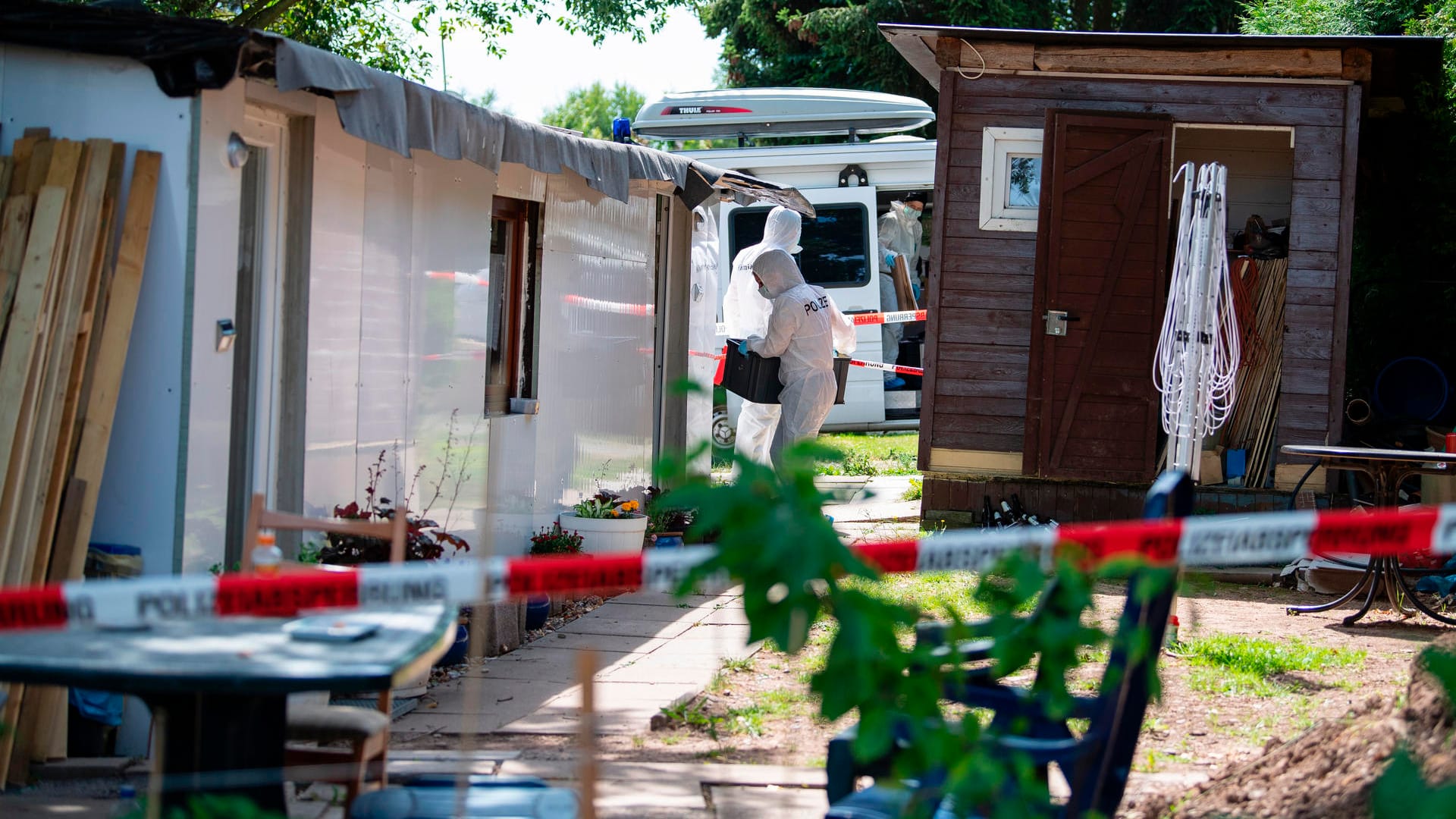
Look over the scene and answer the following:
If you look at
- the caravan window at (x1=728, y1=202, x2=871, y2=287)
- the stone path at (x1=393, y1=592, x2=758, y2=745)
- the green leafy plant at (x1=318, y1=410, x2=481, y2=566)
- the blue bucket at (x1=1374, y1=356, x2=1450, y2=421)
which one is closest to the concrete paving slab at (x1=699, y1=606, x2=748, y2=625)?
the stone path at (x1=393, y1=592, x2=758, y2=745)

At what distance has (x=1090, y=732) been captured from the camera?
290 centimetres

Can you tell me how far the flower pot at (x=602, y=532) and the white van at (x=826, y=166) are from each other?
6897 mm

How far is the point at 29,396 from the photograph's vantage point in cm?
459

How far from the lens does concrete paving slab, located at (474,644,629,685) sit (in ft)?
20.7

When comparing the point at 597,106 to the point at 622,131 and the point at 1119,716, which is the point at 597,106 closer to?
the point at 622,131

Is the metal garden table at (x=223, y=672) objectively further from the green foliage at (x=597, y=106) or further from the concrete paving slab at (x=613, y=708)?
the green foliage at (x=597, y=106)

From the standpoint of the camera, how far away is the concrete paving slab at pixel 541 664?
6.32 metres

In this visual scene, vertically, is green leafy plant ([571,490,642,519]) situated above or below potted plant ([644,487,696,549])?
above

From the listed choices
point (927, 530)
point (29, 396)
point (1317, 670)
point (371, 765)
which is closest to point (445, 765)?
point (371, 765)

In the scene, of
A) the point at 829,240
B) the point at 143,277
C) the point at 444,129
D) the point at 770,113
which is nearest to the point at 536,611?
the point at 444,129

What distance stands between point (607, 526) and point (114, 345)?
12.9 feet

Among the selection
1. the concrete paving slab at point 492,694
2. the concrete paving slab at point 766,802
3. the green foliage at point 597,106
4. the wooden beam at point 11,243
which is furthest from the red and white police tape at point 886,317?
the green foliage at point 597,106

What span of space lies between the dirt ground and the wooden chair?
1.19 metres

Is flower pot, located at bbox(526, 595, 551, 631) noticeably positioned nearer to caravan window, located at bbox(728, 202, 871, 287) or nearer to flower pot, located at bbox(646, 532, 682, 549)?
flower pot, located at bbox(646, 532, 682, 549)
